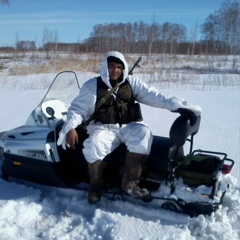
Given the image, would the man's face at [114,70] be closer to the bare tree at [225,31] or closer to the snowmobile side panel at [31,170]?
the snowmobile side panel at [31,170]

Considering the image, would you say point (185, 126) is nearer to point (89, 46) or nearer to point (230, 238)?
point (230, 238)

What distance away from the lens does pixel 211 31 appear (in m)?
26.4

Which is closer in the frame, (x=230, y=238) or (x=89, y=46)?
(x=230, y=238)

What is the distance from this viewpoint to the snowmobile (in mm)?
2430

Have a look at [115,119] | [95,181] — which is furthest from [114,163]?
[115,119]

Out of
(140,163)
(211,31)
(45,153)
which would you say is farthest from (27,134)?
(211,31)

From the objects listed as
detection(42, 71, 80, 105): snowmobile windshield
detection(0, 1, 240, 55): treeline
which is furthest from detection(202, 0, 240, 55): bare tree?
detection(42, 71, 80, 105): snowmobile windshield

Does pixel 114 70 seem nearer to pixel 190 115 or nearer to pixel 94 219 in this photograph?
pixel 190 115

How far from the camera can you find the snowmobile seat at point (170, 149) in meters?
2.37

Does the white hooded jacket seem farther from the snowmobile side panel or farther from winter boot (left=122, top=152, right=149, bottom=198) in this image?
winter boot (left=122, top=152, right=149, bottom=198)

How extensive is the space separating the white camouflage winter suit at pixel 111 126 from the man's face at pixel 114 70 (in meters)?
0.04

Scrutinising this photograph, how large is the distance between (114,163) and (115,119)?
1.22ft

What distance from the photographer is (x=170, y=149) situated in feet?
8.18

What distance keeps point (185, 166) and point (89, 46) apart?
2397 centimetres
